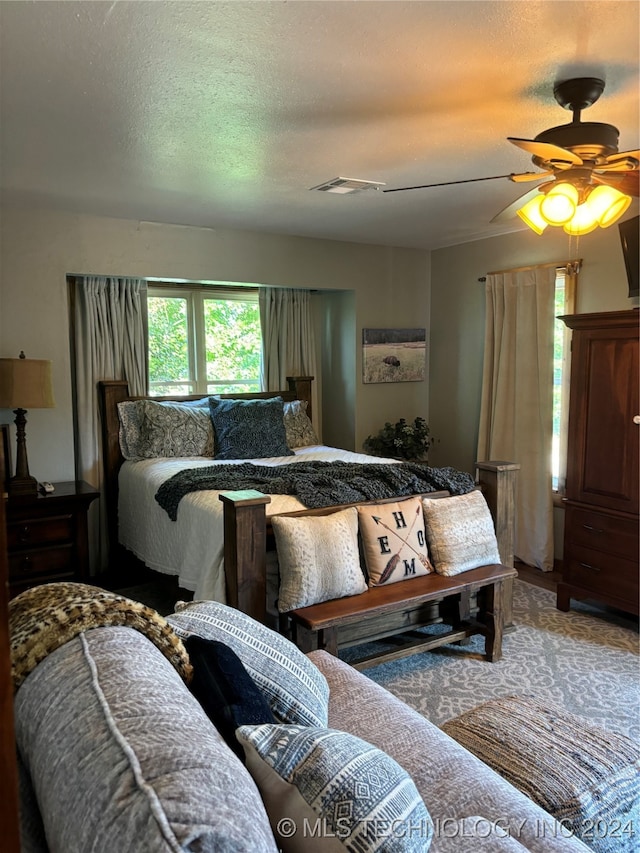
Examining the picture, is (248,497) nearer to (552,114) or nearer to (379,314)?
(552,114)

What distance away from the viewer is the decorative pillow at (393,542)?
9.26 feet

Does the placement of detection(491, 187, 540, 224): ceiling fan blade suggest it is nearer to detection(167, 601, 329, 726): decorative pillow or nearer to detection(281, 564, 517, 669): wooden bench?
detection(281, 564, 517, 669): wooden bench

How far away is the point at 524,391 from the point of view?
4.44 m

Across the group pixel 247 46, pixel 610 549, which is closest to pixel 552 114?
pixel 247 46

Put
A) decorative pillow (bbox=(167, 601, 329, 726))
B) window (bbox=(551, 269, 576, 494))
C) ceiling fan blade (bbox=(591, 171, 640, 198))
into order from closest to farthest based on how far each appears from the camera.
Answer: decorative pillow (bbox=(167, 601, 329, 726)) → ceiling fan blade (bbox=(591, 171, 640, 198)) → window (bbox=(551, 269, 576, 494))

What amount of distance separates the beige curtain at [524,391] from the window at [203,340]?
Result: 187cm

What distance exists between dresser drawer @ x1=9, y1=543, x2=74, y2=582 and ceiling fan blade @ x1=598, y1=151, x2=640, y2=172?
130 inches

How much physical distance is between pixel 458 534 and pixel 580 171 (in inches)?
64.2

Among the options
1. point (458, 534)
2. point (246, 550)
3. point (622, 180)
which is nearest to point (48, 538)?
point (246, 550)

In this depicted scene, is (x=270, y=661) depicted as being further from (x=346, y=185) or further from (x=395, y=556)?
(x=346, y=185)

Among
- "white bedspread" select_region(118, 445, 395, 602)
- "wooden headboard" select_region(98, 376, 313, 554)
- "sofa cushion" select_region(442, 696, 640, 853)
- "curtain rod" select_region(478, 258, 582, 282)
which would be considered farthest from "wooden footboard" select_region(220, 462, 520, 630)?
"curtain rod" select_region(478, 258, 582, 282)

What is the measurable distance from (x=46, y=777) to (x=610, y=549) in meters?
3.26

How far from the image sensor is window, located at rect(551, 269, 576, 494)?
4.21 metres

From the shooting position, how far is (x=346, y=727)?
1.62 metres
